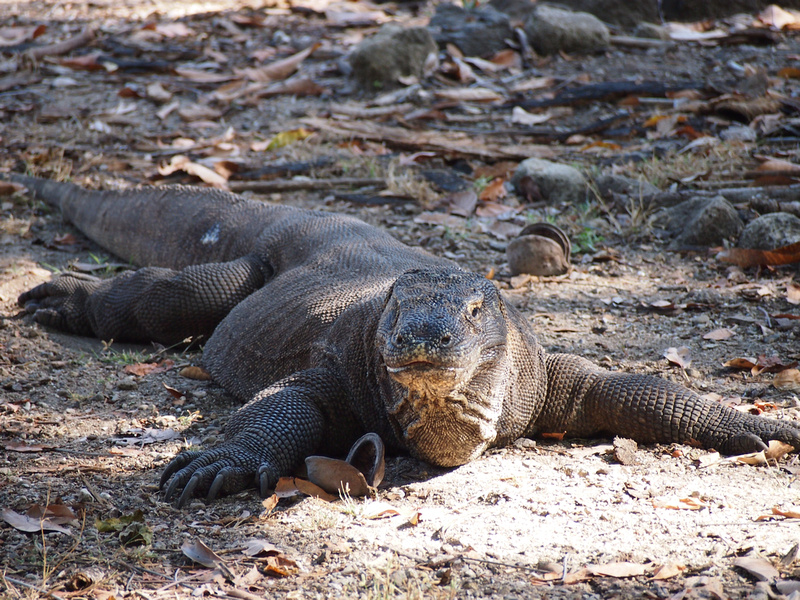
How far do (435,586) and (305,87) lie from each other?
853 cm

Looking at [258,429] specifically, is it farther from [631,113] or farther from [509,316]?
[631,113]

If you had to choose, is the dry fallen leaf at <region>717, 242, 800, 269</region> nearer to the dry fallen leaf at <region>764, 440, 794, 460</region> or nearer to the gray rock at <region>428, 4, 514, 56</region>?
the dry fallen leaf at <region>764, 440, 794, 460</region>

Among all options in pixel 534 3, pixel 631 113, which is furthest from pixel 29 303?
pixel 534 3

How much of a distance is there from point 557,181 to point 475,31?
186 inches

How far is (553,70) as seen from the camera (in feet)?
33.6

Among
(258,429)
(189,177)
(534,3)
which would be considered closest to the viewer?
(258,429)

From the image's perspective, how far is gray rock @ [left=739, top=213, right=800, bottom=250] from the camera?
5441 millimetres

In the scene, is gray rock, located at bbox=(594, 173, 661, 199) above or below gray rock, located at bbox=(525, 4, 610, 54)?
below

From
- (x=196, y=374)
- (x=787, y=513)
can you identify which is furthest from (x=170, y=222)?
(x=787, y=513)

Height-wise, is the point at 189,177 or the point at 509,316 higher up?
the point at 509,316

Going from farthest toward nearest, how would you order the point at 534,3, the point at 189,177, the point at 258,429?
the point at 534,3 → the point at 189,177 → the point at 258,429

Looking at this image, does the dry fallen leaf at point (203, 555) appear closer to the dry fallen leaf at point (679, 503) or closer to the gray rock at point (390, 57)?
the dry fallen leaf at point (679, 503)

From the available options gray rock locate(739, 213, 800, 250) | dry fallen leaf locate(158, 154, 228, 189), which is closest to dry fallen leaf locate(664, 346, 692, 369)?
gray rock locate(739, 213, 800, 250)

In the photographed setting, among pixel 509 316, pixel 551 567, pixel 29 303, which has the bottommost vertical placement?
pixel 29 303
